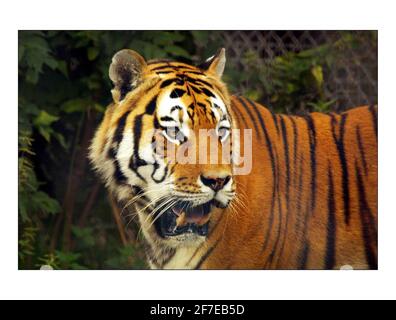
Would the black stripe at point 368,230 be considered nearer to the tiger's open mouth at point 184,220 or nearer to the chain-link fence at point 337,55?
the chain-link fence at point 337,55

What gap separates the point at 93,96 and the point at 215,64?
66 centimetres

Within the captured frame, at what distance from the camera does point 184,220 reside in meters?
4.18

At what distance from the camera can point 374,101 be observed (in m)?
4.37

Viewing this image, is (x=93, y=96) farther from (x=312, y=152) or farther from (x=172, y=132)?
(x=312, y=152)

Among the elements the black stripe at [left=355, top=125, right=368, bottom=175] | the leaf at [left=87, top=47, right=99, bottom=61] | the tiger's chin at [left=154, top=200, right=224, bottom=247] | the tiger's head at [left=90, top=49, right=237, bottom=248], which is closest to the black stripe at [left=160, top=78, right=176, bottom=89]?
the tiger's head at [left=90, top=49, right=237, bottom=248]

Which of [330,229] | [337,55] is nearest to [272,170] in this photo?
[330,229]

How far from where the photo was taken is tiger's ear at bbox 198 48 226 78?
14.2ft

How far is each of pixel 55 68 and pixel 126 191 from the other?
83cm

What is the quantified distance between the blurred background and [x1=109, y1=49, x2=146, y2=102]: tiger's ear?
0.50 ft

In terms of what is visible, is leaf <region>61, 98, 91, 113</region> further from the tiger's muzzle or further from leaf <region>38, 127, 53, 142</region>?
the tiger's muzzle

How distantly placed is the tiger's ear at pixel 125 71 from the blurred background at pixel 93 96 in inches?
5.9

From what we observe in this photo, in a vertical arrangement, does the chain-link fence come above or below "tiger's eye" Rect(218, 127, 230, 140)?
above
